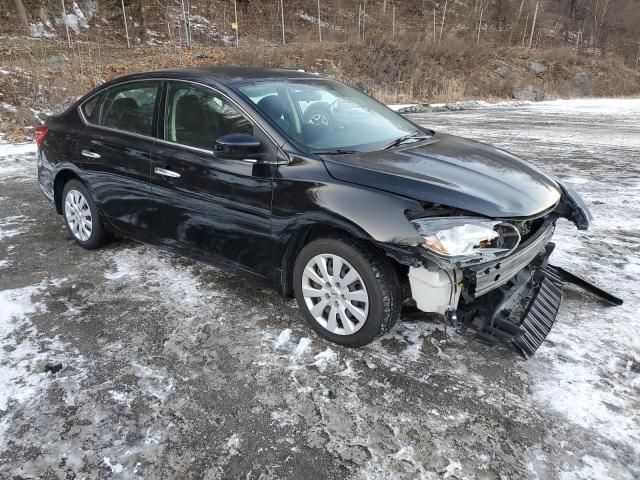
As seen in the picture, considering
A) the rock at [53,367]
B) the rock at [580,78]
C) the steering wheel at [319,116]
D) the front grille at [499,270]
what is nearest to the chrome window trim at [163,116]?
the steering wheel at [319,116]

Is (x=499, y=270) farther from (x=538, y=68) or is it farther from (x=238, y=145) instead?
(x=538, y=68)

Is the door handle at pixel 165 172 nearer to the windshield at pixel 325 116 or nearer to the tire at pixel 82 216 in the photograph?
the windshield at pixel 325 116

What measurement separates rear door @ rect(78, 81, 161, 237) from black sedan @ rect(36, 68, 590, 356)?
1 centimetres

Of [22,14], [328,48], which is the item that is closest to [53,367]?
[328,48]

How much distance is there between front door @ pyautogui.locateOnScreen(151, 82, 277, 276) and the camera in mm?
3236

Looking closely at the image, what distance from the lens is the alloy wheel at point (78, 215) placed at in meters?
4.52

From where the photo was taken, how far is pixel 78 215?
460 cm

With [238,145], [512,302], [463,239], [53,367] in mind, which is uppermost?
[238,145]

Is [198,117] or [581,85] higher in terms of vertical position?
[198,117]

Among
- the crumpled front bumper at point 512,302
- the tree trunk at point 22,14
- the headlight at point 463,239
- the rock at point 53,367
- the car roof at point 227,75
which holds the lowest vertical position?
the rock at point 53,367

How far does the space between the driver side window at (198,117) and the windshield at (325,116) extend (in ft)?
0.56

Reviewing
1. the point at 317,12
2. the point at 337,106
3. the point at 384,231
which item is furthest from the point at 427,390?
the point at 317,12

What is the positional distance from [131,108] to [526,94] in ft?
77.5

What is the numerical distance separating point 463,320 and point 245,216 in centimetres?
152
